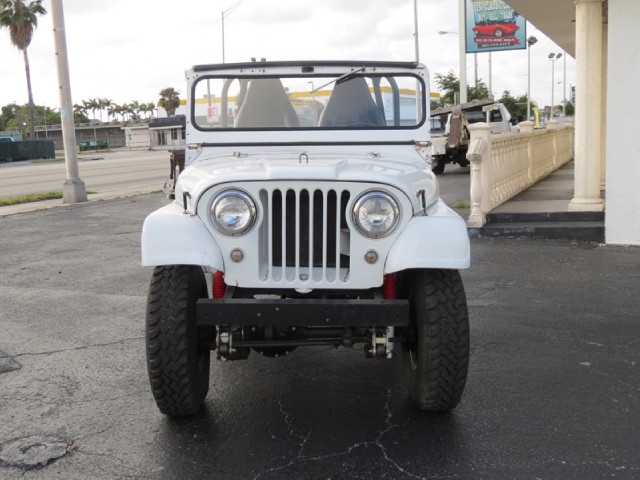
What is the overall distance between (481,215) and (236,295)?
704 centimetres

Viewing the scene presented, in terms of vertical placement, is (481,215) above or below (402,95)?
below

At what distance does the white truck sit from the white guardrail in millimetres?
3016

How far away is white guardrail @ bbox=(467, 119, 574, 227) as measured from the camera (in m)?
10.3

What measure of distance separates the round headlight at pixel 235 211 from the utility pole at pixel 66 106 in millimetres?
13715

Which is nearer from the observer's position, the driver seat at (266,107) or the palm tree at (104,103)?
the driver seat at (266,107)

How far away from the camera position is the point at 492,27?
28891 mm

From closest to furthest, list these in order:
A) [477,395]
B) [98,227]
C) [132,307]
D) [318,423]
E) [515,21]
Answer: [318,423], [477,395], [132,307], [98,227], [515,21]

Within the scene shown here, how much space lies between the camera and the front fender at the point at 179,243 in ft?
11.7

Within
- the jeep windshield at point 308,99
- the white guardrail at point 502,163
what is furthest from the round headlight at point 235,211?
the white guardrail at point 502,163

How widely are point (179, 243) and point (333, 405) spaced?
Result: 4.53ft

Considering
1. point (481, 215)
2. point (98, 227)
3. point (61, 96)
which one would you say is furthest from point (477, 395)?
point (61, 96)

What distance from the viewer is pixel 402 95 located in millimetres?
4996

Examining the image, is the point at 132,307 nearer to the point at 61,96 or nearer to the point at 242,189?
the point at 242,189

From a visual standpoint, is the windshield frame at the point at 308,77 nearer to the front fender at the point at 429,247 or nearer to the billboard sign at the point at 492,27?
the front fender at the point at 429,247
